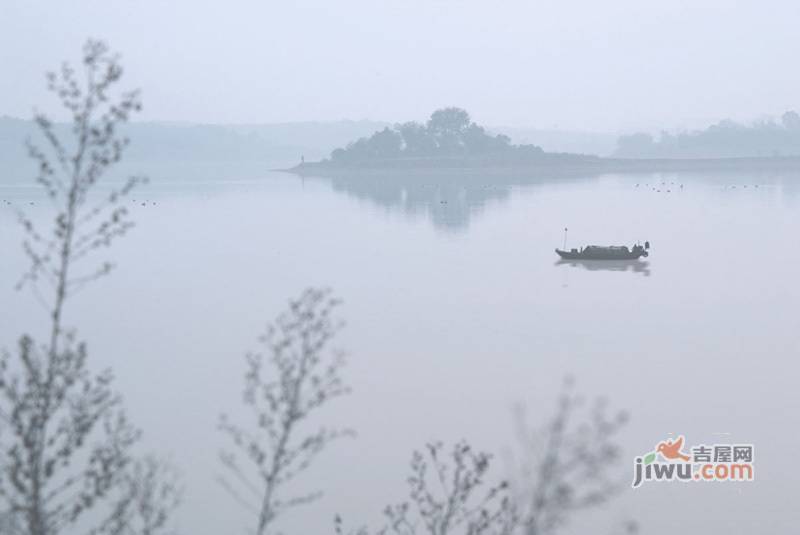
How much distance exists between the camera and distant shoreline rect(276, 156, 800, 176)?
131 meters

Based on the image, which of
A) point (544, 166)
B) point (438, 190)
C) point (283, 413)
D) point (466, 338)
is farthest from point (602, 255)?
point (544, 166)

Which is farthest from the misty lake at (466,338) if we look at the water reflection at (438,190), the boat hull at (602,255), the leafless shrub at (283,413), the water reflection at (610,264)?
the water reflection at (438,190)

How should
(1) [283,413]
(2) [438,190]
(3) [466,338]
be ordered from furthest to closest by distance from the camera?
(2) [438,190], (3) [466,338], (1) [283,413]

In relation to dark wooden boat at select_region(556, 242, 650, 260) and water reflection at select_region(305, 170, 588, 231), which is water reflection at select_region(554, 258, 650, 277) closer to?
dark wooden boat at select_region(556, 242, 650, 260)

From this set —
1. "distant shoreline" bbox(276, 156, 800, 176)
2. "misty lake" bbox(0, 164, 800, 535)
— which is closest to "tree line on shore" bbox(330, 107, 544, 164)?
"distant shoreline" bbox(276, 156, 800, 176)

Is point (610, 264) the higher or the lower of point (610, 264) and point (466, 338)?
the lower

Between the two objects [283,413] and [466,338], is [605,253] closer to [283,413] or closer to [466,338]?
[466,338]

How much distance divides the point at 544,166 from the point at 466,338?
370 feet

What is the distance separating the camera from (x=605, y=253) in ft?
127

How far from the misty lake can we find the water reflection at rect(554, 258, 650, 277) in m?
0.26

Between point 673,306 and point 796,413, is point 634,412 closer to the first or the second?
point 796,413

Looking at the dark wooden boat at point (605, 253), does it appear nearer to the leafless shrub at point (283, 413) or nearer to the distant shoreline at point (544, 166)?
the leafless shrub at point (283, 413)

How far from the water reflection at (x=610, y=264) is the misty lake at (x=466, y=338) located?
261 mm

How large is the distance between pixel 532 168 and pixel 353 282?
103 metres
